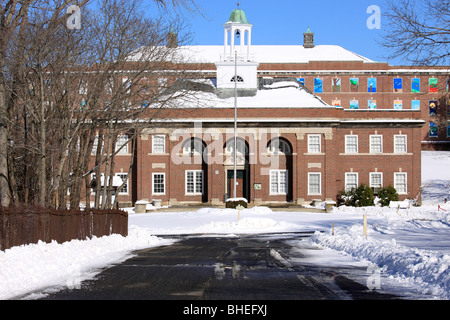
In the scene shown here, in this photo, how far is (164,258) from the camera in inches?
700

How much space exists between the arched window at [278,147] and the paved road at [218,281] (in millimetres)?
38958

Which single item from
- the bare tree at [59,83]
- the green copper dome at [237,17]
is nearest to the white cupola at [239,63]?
the green copper dome at [237,17]

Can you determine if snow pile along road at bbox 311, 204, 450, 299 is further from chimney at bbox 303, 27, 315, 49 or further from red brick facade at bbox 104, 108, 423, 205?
chimney at bbox 303, 27, 315, 49

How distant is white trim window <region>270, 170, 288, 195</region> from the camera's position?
188ft

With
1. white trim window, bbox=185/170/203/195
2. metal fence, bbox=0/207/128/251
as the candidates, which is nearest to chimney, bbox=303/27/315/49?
→ white trim window, bbox=185/170/203/195

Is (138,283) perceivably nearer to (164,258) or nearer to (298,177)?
(164,258)

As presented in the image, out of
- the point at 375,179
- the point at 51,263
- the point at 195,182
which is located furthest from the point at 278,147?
the point at 51,263

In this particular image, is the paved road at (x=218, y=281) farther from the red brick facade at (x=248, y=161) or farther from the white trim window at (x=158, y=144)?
the white trim window at (x=158, y=144)

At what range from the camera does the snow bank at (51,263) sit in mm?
11555

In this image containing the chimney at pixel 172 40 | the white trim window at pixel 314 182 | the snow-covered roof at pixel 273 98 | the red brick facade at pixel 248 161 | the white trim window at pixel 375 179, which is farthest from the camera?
the white trim window at pixel 375 179

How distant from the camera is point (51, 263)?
14266 mm

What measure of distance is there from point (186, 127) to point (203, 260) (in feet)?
130

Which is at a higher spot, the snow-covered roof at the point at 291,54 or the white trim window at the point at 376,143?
the snow-covered roof at the point at 291,54

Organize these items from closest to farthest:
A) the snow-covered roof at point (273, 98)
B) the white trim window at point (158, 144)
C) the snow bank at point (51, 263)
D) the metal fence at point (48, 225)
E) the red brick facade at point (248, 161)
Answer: the snow bank at point (51, 263)
the metal fence at point (48, 225)
the red brick facade at point (248, 161)
the snow-covered roof at point (273, 98)
the white trim window at point (158, 144)
